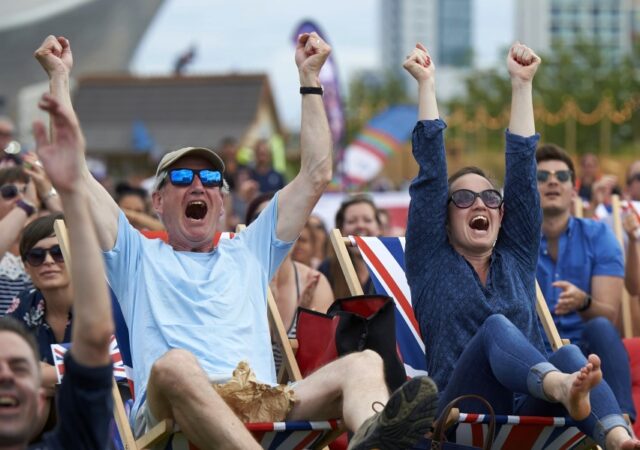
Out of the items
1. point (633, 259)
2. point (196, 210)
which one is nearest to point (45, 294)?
point (196, 210)

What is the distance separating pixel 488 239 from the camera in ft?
20.7

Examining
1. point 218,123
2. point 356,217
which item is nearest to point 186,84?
point 218,123

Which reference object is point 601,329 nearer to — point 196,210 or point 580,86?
point 196,210

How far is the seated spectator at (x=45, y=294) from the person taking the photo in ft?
21.9

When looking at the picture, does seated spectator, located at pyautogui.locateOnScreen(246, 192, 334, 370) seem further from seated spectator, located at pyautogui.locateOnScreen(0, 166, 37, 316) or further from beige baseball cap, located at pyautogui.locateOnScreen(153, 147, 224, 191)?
beige baseball cap, located at pyautogui.locateOnScreen(153, 147, 224, 191)

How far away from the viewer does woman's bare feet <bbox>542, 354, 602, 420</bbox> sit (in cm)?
509

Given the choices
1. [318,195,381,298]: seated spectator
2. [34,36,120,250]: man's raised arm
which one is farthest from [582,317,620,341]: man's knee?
[34,36,120,250]: man's raised arm

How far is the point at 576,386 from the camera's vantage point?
5133 millimetres

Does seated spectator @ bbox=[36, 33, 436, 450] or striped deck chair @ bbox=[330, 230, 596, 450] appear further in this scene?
striped deck chair @ bbox=[330, 230, 596, 450]

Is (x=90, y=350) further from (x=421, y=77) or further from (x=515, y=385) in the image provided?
(x=421, y=77)

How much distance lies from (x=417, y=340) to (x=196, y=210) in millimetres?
1288

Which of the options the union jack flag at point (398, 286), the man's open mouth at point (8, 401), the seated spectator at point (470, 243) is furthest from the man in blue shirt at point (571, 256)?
the man's open mouth at point (8, 401)

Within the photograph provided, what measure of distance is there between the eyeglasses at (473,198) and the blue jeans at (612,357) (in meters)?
0.97

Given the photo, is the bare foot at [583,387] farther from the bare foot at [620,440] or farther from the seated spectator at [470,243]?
the seated spectator at [470,243]
